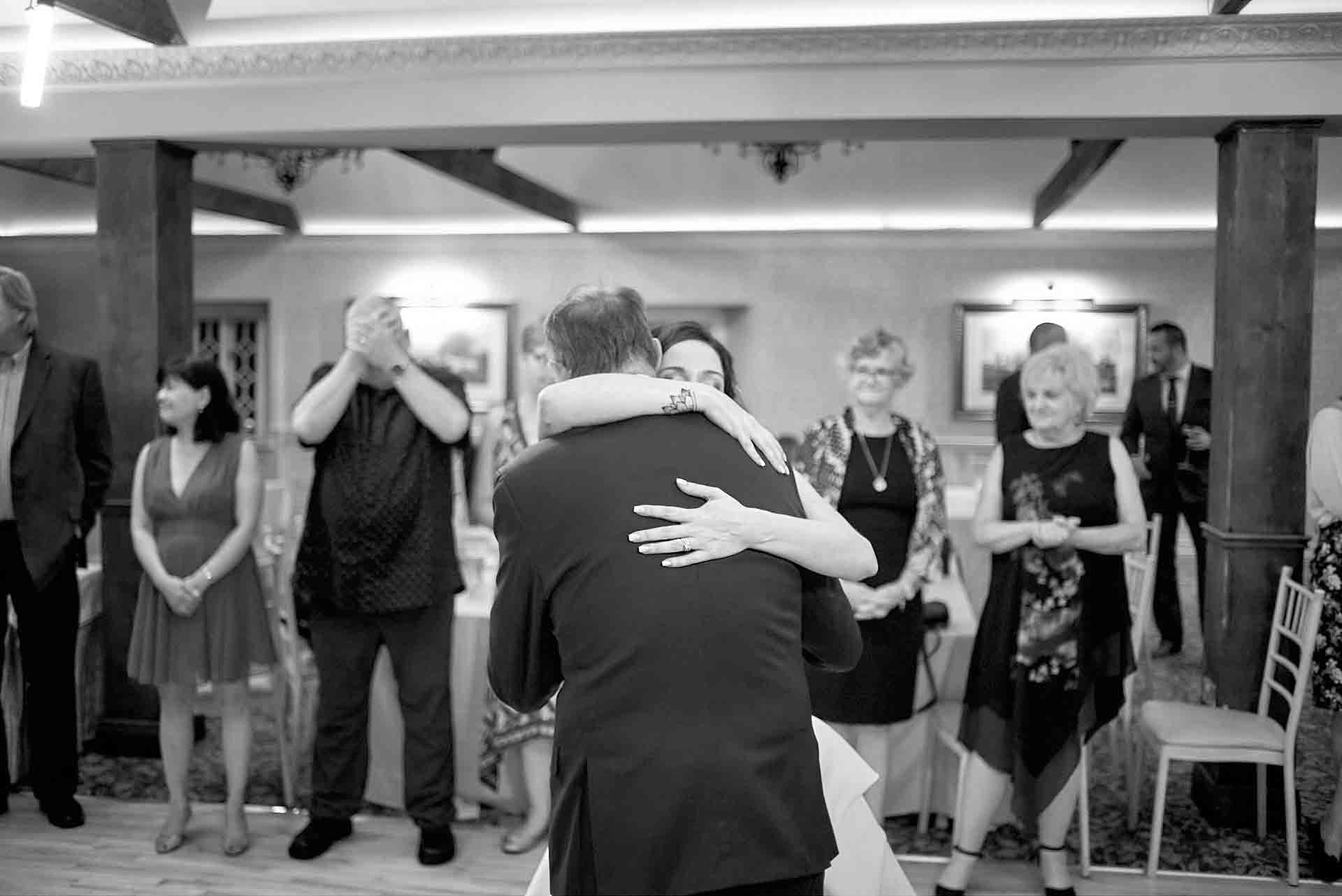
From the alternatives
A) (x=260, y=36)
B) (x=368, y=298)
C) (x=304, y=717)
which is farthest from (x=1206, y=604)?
(x=260, y=36)

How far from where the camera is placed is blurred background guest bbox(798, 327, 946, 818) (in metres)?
3.42

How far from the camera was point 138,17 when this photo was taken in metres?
4.35

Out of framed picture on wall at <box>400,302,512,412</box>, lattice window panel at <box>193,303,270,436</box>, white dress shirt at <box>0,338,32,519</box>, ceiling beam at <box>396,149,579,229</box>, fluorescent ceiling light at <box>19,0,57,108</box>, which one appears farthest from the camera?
lattice window panel at <box>193,303,270,436</box>

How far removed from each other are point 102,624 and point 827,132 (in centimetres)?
324

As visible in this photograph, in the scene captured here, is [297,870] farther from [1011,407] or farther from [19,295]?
[1011,407]

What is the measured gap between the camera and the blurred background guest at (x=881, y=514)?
342cm

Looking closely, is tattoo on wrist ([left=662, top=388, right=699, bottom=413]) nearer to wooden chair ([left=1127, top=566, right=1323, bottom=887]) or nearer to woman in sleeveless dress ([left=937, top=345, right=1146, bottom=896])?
woman in sleeveless dress ([left=937, top=345, right=1146, bottom=896])

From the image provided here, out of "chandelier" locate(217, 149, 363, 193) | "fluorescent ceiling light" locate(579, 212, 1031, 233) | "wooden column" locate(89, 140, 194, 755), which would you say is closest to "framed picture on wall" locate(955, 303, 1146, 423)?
"fluorescent ceiling light" locate(579, 212, 1031, 233)

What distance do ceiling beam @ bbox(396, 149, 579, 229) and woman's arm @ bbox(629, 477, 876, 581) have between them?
156 inches

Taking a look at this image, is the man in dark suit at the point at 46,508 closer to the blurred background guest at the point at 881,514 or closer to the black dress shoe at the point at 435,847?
the black dress shoe at the point at 435,847

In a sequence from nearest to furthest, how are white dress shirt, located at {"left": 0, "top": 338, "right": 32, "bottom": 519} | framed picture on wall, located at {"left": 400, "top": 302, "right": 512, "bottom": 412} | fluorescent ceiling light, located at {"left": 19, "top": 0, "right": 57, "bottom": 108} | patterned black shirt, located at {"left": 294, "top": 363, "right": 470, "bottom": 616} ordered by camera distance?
1. fluorescent ceiling light, located at {"left": 19, "top": 0, "right": 57, "bottom": 108}
2. patterned black shirt, located at {"left": 294, "top": 363, "right": 470, "bottom": 616}
3. white dress shirt, located at {"left": 0, "top": 338, "right": 32, "bottom": 519}
4. framed picture on wall, located at {"left": 400, "top": 302, "right": 512, "bottom": 412}

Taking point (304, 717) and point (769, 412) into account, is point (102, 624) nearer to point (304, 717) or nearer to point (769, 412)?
point (304, 717)

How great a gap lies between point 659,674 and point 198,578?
8.07 ft

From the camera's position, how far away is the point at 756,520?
1.61 m
